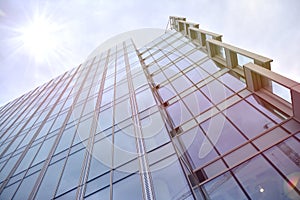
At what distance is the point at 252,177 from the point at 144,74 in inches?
481

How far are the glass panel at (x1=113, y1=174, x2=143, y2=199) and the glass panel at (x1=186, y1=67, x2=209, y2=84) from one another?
7.42 m

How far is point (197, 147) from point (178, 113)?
2989mm

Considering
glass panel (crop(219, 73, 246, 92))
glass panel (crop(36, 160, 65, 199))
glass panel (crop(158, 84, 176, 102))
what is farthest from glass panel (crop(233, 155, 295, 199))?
glass panel (crop(36, 160, 65, 199))

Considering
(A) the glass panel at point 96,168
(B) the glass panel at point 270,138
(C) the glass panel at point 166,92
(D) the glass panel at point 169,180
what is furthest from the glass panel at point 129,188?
(C) the glass panel at point 166,92

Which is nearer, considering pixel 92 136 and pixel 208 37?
pixel 92 136

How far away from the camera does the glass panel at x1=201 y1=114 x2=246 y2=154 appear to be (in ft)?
30.8

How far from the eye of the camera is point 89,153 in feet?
41.4

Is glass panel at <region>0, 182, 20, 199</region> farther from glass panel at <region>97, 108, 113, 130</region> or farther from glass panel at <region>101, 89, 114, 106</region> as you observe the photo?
glass panel at <region>101, 89, 114, 106</region>

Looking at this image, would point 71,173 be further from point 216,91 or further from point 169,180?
point 216,91

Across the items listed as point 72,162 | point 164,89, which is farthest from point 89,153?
point 164,89

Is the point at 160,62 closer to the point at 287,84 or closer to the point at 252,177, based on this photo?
the point at 287,84

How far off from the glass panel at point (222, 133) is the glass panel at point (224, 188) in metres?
1.34

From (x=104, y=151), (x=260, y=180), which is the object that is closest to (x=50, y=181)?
(x=104, y=151)

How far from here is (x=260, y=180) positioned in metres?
7.42
